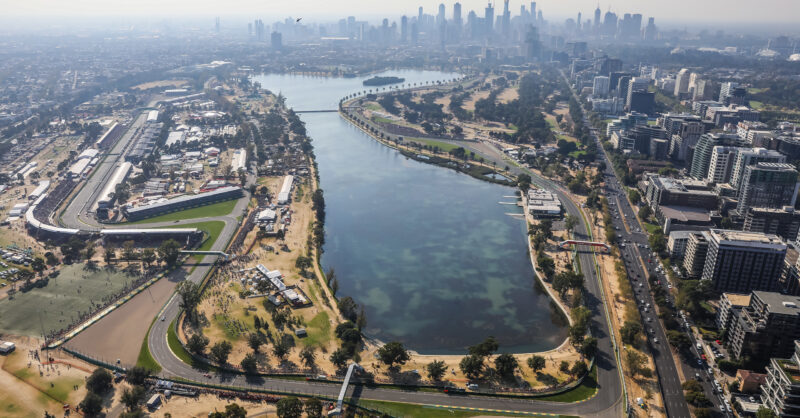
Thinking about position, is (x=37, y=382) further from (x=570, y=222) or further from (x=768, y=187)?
(x=768, y=187)

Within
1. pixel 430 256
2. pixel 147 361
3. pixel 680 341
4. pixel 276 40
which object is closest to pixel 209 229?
pixel 147 361

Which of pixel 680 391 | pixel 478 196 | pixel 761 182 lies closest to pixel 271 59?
pixel 478 196

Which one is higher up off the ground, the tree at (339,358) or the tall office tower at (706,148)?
the tall office tower at (706,148)

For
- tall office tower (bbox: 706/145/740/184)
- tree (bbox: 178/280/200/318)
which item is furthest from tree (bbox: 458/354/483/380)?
tall office tower (bbox: 706/145/740/184)

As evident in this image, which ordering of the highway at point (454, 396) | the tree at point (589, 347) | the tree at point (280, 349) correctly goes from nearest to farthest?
the highway at point (454, 396) < the tree at point (280, 349) < the tree at point (589, 347)

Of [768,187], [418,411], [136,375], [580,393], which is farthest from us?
[768,187]

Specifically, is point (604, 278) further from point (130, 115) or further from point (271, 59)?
point (271, 59)

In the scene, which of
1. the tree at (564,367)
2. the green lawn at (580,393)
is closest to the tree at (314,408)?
Answer: the green lawn at (580,393)

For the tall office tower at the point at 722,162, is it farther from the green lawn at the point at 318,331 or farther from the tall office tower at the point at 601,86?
the tall office tower at the point at 601,86
